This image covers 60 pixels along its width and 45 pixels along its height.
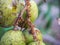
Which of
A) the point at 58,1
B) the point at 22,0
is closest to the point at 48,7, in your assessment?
the point at 58,1

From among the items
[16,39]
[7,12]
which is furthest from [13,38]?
[7,12]

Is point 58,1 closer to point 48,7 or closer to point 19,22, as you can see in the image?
point 48,7

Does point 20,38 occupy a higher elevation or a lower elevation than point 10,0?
lower

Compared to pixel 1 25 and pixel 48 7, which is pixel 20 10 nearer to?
pixel 1 25

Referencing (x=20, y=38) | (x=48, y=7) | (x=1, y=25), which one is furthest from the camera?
(x=48, y=7)

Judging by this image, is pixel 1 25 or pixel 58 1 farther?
pixel 58 1

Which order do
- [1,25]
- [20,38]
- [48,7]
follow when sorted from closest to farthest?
1. [20,38]
2. [1,25]
3. [48,7]

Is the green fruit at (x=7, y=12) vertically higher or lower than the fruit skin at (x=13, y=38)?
higher
